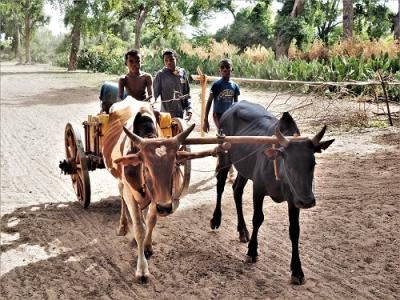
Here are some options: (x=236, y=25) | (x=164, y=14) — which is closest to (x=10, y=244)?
(x=164, y=14)

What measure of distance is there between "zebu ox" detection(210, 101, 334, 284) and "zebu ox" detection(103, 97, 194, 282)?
0.88 metres

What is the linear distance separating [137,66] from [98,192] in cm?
228

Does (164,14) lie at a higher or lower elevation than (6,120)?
higher

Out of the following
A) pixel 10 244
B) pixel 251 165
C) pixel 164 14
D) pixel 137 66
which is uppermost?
pixel 164 14

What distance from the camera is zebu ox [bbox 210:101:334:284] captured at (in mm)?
4199

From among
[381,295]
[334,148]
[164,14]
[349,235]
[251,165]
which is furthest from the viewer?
[164,14]

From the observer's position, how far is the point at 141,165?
451 centimetres

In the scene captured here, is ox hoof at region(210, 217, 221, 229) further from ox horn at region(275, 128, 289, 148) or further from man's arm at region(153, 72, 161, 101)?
man's arm at region(153, 72, 161, 101)

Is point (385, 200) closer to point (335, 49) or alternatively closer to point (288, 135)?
point (288, 135)

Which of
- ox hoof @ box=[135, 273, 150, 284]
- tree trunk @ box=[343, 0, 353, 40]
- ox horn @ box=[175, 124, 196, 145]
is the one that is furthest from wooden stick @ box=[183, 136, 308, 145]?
tree trunk @ box=[343, 0, 353, 40]

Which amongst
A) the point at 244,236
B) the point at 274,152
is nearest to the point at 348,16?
the point at 244,236

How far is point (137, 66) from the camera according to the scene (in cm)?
647

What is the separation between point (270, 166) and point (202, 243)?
4.35ft

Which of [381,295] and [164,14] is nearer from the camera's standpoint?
[381,295]
